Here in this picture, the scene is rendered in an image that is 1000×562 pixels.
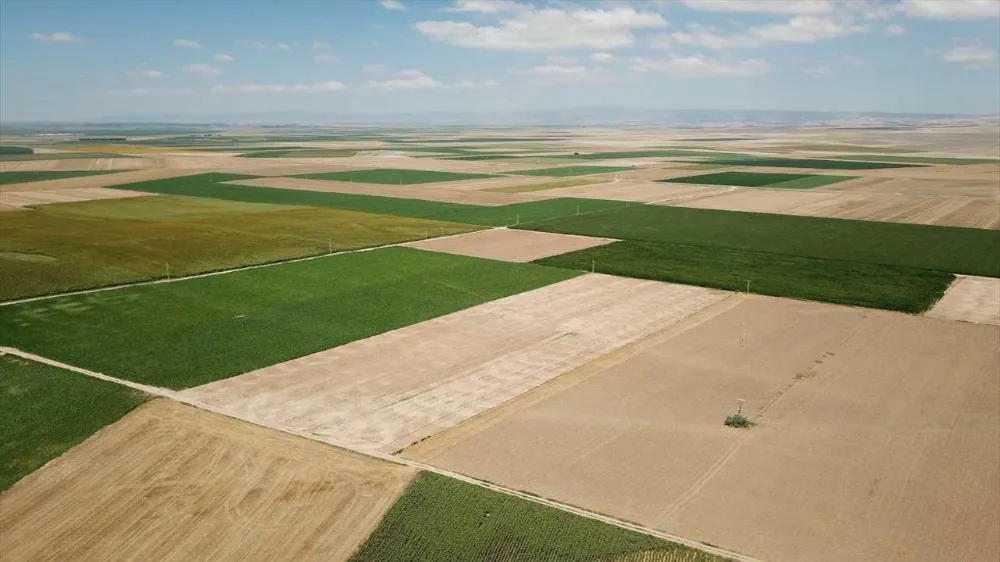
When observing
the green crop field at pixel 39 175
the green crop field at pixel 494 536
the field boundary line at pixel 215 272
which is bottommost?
the green crop field at pixel 494 536

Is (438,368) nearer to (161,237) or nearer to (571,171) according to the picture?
(161,237)

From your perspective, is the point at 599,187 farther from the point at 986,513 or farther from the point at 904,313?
the point at 986,513

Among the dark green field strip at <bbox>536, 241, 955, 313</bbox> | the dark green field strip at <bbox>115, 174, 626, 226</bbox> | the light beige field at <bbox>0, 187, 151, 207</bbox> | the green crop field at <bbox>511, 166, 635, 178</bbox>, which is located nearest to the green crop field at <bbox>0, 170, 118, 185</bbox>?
the light beige field at <bbox>0, 187, 151, 207</bbox>

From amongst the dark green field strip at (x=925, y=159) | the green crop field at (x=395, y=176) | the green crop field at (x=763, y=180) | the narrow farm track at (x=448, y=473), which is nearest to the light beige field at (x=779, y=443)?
the narrow farm track at (x=448, y=473)

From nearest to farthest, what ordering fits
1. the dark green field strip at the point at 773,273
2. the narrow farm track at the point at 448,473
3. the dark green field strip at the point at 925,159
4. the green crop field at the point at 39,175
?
the narrow farm track at the point at 448,473, the dark green field strip at the point at 773,273, the green crop field at the point at 39,175, the dark green field strip at the point at 925,159

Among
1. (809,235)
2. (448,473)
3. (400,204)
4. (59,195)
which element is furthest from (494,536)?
(59,195)

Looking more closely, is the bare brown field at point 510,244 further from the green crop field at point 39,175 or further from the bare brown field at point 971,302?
the green crop field at point 39,175
